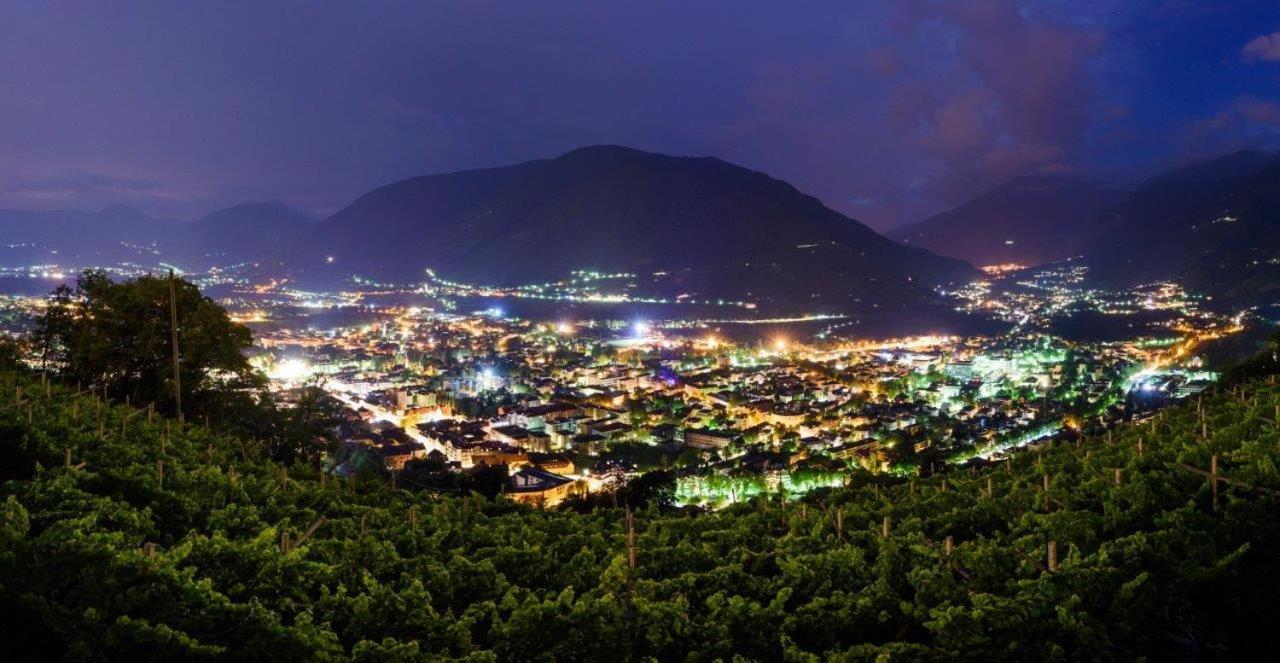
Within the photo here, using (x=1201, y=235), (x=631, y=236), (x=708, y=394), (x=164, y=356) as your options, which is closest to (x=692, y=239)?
(x=631, y=236)

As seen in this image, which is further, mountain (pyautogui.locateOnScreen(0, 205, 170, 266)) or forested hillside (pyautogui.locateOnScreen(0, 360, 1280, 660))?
mountain (pyautogui.locateOnScreen(0, 205, 170, 266))

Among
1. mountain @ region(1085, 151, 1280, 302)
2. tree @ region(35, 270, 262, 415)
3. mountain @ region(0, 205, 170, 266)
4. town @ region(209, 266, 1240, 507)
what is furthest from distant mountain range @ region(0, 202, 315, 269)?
mountain @ region(1085, 151, 1280, 302)

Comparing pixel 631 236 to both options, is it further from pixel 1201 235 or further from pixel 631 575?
pixel 631 575

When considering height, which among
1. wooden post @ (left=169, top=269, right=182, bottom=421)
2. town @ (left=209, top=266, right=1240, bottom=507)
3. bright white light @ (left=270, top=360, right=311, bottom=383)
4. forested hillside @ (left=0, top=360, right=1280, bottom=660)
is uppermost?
wooden post @ (left=169, top=269, right=182, bottom=421)

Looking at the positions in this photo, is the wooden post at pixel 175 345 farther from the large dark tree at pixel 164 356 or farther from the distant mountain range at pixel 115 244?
the distant mountain range at pixel 115 244

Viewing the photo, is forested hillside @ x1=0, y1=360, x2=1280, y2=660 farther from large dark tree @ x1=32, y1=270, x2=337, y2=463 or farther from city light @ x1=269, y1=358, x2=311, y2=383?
city light @ x1=269, y1=358, x2=311, y2=383

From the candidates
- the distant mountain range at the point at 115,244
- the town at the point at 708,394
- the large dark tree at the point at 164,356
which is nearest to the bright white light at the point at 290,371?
the town at the point at 708,394

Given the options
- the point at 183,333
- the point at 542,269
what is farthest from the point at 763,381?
the point at 542,269

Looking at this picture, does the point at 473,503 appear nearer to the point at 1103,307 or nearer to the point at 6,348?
the point at 6,348
